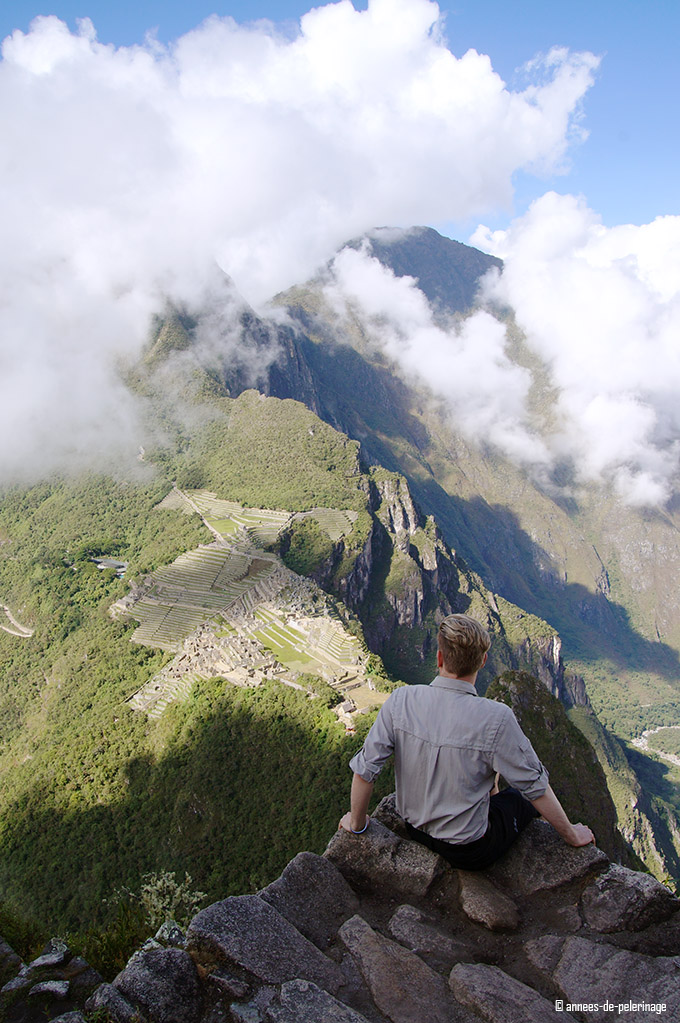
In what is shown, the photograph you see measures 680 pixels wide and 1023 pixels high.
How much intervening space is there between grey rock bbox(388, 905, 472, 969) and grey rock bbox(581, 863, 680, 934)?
0.99 m

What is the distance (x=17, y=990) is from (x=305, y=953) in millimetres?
2125

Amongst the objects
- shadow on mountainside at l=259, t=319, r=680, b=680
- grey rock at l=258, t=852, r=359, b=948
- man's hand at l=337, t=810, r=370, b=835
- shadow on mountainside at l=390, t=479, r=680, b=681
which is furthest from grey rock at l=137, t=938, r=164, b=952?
shadow on mountainside at l=390, t=479, r=680, b=681

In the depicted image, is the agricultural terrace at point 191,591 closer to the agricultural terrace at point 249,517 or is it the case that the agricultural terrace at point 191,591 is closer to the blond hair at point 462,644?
the agricultural terrace at point 249,517

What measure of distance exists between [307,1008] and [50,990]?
2003 millimetres

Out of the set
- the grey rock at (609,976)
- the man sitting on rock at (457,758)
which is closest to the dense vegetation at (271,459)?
the man sitting on rock at (457,758)

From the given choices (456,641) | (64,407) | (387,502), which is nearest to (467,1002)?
(456,641)

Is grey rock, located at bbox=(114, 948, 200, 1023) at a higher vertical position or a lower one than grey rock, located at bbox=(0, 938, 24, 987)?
higher

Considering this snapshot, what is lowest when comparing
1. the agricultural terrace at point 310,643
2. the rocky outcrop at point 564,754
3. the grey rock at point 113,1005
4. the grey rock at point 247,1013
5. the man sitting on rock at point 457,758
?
the agricultural terrace at point 310,643

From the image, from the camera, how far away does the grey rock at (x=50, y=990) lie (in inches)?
155

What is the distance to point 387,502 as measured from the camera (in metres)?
80.4

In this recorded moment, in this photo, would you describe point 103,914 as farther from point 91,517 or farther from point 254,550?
point 91,517

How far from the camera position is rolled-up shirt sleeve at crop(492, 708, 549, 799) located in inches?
159

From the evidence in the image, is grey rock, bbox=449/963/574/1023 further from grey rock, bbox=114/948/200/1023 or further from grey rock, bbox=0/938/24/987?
grey rock, bbox=0/938/24/987

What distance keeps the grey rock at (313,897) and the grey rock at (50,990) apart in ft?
4.75
